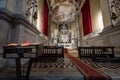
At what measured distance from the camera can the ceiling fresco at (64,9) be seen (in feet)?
37.8

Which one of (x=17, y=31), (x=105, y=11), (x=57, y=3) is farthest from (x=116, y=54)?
(x=57, y=3)

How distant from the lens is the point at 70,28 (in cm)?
1612

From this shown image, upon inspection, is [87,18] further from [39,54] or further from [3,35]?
[39,54]

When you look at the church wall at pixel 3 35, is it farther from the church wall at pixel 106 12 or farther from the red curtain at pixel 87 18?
the red curtain at pixel 87 18

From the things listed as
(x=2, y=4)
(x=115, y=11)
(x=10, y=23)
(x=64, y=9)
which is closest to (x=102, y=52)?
(x=115, y=11)

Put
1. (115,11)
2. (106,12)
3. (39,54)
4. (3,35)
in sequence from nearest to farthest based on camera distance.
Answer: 1. (39,54)
2. (3,35)
3. (115,11)
4. (106,12)

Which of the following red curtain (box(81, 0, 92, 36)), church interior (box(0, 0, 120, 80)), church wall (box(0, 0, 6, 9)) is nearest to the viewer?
church interior (box(0, 0, 120, 80))

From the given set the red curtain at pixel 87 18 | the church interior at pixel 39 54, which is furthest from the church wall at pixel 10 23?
the red curtain at pixel 87 18

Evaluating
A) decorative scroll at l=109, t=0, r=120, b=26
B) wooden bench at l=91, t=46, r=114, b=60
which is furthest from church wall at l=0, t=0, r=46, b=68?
decorative scroll at l=109, t=0, r=120, b=26

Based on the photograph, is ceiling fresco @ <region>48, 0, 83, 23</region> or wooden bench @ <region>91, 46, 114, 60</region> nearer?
wooden bench @ <region>91, 46, 114, 60</region>

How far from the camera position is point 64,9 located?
13.2 m

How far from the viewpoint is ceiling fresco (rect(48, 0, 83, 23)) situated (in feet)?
37.8

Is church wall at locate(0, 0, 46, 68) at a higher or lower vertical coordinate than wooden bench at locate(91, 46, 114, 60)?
higher

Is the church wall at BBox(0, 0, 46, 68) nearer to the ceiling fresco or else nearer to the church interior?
the church interior
